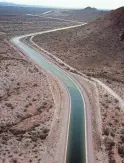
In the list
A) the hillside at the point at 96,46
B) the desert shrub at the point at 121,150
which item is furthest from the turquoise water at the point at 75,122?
the hillside at the point at 96,46

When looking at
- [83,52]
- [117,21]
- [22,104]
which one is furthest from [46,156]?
[117,21]

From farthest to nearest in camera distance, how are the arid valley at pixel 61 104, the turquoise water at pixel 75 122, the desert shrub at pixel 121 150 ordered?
the desert shrub at pixel 121 150, the arid valley at pixel 61 104, the turquoise water at pixel 75 122

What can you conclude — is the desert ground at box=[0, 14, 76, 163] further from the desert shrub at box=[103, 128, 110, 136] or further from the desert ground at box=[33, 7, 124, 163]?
the desert ground at box=[33, 7, 124, 163]

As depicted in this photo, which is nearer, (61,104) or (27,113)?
(27,113)

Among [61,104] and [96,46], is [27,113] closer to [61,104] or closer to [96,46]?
[61,104]

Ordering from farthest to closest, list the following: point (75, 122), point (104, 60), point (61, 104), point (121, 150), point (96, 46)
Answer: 1. point (96, 46)
2. point (104, 60)
3. point (61, 104)
4. point (75, 122)
5. point (121, 150)

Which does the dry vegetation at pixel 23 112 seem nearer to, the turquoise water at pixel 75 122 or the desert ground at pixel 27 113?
the desert ground at pixel 27 113

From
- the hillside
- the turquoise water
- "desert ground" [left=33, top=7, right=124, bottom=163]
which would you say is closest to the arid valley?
the turquoise water

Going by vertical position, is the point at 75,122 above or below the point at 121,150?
above

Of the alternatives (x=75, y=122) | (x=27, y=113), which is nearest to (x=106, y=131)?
(x=75, y=122)
